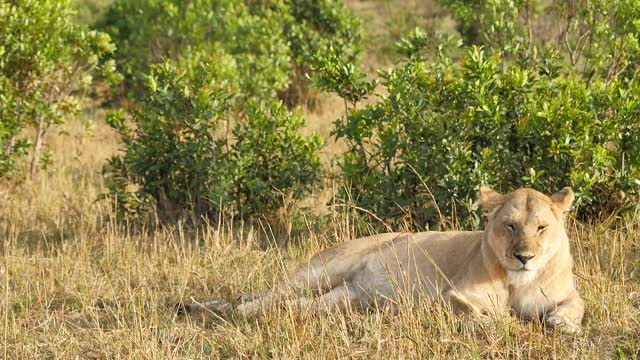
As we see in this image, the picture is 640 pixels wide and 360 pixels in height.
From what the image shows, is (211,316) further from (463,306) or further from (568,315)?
(568,315)

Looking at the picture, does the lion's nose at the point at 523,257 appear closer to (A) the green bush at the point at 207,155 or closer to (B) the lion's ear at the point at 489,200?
(B) the lion's ear at the point at 489,200

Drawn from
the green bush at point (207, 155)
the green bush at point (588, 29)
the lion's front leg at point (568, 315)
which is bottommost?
the lion's front leg at point (568, 315)

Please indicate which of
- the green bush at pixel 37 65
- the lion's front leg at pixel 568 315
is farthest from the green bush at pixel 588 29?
the green bush at pixel 37 65

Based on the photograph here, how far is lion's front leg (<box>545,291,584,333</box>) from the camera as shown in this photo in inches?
190

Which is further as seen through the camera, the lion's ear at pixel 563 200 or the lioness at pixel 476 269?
the lion's ear at pixel 563 200

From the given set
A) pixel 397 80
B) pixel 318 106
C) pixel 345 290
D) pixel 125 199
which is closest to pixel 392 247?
pixel 345 290

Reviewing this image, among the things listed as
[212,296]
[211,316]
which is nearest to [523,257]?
[211,316]

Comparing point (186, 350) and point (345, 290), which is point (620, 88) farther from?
point (186, 350)

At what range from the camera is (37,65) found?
9.07 m

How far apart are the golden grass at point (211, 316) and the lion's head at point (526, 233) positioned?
307 millimetres

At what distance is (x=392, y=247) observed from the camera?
5.59 m

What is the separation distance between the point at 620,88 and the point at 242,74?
601cm

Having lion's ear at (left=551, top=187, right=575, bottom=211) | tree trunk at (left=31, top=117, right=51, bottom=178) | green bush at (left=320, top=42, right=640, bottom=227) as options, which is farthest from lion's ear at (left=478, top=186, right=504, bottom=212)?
tree trunk at (left=31, top=117, right=51, bottom=178)

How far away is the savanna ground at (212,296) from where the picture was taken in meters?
4.77
